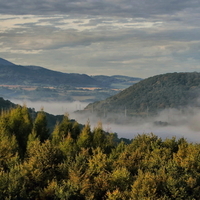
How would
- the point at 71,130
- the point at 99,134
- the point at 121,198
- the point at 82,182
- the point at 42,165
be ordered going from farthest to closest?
1. the point at 71,130
2. the point at 99,134
3. the point at 42,165
4. the point at 82,182
5. the point at 121,198

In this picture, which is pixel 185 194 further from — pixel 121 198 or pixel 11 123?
pixel 11 123

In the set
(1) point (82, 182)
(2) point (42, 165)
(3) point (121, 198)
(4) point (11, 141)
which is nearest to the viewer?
(3) point (121, 198)

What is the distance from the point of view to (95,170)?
6431 centimetres

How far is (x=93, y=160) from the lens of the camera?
218 feet

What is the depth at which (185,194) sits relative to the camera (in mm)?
58719

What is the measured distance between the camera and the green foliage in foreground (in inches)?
2215

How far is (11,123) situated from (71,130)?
40.2 feet

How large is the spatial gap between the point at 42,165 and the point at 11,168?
4914 millimetres

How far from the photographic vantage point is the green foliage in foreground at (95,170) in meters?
56.2

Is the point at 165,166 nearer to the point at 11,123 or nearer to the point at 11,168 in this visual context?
the point at 11,168

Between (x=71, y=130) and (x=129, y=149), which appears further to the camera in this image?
(x=71, y=130)

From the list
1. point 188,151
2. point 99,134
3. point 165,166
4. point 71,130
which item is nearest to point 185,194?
point 165,166

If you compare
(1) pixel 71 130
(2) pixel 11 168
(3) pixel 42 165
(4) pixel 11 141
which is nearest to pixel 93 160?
(3) pixel 42 165

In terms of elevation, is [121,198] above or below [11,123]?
below
